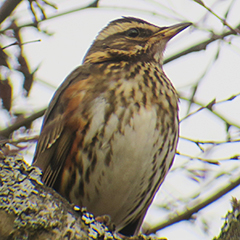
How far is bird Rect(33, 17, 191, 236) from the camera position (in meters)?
2.94

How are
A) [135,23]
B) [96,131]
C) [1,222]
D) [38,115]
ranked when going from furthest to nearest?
[135,23]
[38,115]
[96,131]
[1,222]

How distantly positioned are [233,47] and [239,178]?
1.40 m

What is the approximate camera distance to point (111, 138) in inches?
114

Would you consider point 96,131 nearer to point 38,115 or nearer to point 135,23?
point 38,115

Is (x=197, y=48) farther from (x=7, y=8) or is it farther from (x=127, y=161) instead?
(x=7, y=8)

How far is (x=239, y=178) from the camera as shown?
3.39m

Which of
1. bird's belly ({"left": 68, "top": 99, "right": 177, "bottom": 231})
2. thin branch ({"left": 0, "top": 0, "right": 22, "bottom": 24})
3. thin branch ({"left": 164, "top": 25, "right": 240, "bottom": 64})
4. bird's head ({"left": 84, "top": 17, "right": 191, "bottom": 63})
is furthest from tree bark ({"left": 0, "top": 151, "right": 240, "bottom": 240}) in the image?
thin branch ({"left": 164, "top": 25, "right": 240, "bottom": 64})

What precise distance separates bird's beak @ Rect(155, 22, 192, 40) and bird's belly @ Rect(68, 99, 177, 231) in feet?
3.08

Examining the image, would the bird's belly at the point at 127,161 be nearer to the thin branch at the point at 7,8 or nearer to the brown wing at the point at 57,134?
the brown wing at the point at 57,134

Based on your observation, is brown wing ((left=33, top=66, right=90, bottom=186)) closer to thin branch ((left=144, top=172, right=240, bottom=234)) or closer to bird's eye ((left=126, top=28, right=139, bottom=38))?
bird's eye ((left=126, top=28, right=139, bottom=38))

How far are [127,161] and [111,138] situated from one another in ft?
0.70

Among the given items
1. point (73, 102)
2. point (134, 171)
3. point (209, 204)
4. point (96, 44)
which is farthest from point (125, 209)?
point (96, 44)

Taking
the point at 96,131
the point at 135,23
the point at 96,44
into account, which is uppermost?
the point at 135,23

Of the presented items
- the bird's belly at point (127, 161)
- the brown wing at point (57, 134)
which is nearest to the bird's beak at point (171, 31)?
the brown wing at point (57, 134)
